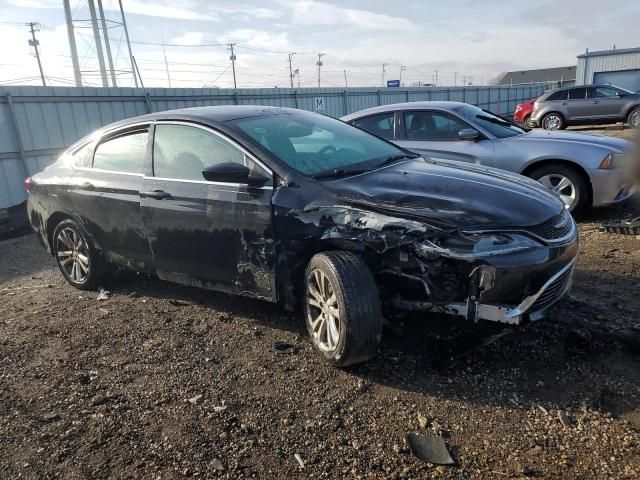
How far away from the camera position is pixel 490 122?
6629 mm

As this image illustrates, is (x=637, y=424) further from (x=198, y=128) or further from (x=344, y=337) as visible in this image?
(x=198, y=128)

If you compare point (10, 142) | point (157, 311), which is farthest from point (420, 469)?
point (10, 142)

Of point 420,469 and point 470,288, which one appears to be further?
point 470,288

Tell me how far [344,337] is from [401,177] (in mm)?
1242

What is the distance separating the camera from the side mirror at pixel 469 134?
619 cm

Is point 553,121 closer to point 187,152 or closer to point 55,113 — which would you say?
point 55,113

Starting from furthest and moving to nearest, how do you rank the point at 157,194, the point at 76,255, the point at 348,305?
the point at 76,255
the point at 157,194
the point at 348,305

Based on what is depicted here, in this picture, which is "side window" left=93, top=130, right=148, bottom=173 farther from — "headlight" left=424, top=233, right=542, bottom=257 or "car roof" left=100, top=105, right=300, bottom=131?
"headlight" left=424, top=233, right=542, bottom=257

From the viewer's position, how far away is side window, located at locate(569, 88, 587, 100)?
18.5 m

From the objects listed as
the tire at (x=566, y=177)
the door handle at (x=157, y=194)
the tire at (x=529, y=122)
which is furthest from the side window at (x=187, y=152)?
the tire at (x=529, y=122)

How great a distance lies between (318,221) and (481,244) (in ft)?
3.38

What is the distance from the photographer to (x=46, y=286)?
550 centimetres

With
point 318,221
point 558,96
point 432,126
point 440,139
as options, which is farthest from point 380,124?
point 558,96

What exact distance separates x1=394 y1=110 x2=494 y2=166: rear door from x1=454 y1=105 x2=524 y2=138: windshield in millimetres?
173
